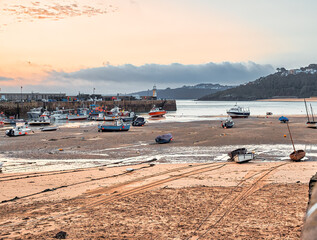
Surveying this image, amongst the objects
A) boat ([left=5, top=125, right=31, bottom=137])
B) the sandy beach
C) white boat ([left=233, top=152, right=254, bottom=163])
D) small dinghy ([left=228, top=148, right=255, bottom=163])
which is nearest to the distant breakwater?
boat ([left=5, top=125, right=31, bottom=137])

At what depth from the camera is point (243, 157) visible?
786 inches

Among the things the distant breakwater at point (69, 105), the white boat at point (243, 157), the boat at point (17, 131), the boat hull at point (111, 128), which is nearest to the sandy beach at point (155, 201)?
the white boat at point (243, 157)

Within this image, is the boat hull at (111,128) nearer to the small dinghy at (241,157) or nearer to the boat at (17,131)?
the boat at (17,131)

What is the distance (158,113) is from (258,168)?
66.5 meters

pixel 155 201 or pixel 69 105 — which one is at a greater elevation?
pixel 69 105

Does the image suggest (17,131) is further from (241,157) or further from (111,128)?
(241,157)

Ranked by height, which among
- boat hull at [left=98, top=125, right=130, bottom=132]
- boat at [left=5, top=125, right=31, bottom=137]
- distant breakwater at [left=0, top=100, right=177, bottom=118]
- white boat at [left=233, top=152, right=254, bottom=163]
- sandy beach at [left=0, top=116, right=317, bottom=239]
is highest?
distant breakwater at [left=0, top=100, right=177, bottom=118]

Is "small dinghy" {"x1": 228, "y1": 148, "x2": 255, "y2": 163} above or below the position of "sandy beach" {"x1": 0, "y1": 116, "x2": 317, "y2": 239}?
below

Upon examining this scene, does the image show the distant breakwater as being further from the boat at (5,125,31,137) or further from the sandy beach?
the sandy beach

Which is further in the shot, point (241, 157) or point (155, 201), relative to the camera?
point (241, 157)

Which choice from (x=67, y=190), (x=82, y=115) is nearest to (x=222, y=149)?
(x=67, y=190)

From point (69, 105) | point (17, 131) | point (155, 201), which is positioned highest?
point (69, 105)

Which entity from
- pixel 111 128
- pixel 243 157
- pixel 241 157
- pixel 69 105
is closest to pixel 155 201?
pixel 241 157

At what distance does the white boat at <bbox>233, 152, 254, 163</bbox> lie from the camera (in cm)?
1978
